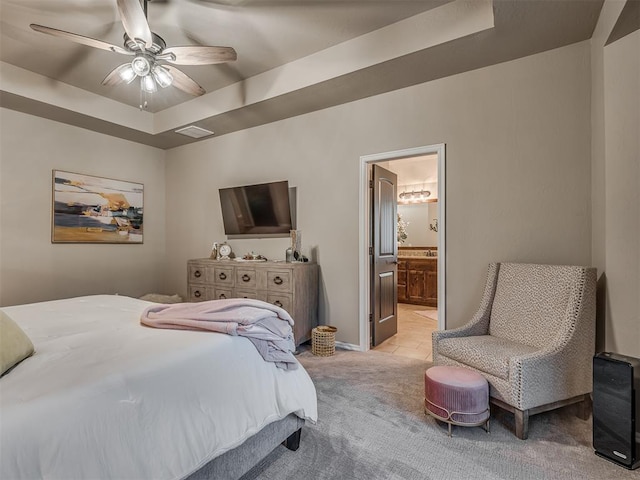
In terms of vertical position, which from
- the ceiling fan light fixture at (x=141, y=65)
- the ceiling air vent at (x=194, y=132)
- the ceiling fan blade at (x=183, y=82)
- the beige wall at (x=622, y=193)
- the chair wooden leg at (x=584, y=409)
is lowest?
the chair wooden leg at (x=584, y=409)

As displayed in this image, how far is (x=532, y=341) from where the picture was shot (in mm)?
2281

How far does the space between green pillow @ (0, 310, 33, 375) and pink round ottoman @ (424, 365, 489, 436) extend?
6.82ft

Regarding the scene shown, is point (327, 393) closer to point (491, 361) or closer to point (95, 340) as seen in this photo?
point (491, 361)

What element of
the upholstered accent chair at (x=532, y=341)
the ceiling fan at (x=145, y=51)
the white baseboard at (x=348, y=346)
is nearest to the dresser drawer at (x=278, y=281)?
the white baseboard at (x=348, y=346)

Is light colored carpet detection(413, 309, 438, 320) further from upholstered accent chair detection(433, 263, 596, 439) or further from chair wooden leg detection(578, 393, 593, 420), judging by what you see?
chair wooden leg detection(578, 393, 593, 420)

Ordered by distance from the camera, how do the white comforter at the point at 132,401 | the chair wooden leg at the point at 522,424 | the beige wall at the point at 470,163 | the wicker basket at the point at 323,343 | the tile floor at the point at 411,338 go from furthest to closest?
the tile floor at the point at 411,338 → the wicker basket at the point at 323,343 → the beige wall at the point at 470,163 → the chair wooden leg at the point at 522,424 → the white comforter at the point at 132,401

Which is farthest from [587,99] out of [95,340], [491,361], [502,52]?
[95,340]

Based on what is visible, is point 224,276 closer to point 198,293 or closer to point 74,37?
point 198,293

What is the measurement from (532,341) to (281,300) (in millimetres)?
2233

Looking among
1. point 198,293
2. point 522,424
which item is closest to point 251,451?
point 522,424

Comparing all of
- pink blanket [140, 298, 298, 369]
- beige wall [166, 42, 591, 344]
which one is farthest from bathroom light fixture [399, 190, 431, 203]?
pink blanket [140, 298, 298, 369]

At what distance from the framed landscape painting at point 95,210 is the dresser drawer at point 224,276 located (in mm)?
1769

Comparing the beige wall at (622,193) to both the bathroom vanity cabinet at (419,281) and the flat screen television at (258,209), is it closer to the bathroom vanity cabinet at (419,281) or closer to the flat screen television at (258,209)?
the flat screen television at (258,209)

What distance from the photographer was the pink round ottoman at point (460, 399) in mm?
1938
